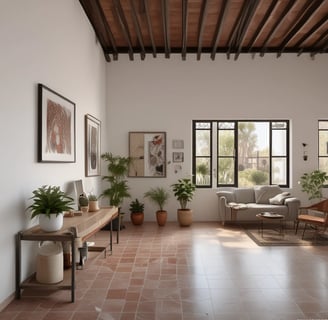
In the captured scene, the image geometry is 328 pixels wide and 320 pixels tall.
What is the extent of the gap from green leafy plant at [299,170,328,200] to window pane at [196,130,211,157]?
2.55m

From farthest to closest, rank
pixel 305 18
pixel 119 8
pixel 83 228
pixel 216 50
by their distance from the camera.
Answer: pixel 216 50 < pixel 305 18 < pixel 119 8 < pixel 83 228

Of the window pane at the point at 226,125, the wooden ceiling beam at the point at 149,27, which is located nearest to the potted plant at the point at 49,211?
the wooden ceiling beam at the point at 149,27

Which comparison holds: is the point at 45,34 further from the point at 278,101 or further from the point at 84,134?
the point at 278,101

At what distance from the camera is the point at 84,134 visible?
6.30 metres

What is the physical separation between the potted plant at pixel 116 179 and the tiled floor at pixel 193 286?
1418mm

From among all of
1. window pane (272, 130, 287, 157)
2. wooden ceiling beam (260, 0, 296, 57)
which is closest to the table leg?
wooden ceiling beam (260, 0, 296, 57)

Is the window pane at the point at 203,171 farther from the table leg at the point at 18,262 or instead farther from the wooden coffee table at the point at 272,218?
the table leg at the point at 18,262

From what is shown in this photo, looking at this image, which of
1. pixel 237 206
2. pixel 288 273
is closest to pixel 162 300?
pixel 288 273

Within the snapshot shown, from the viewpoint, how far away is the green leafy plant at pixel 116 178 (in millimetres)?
7316

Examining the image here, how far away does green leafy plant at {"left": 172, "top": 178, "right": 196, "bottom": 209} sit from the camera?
25.6 ft

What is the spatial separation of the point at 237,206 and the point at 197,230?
1.10m

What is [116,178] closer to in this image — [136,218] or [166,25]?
[136,218]

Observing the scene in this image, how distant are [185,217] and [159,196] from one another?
32.0 inches

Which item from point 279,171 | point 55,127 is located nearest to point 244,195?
point 279,171
